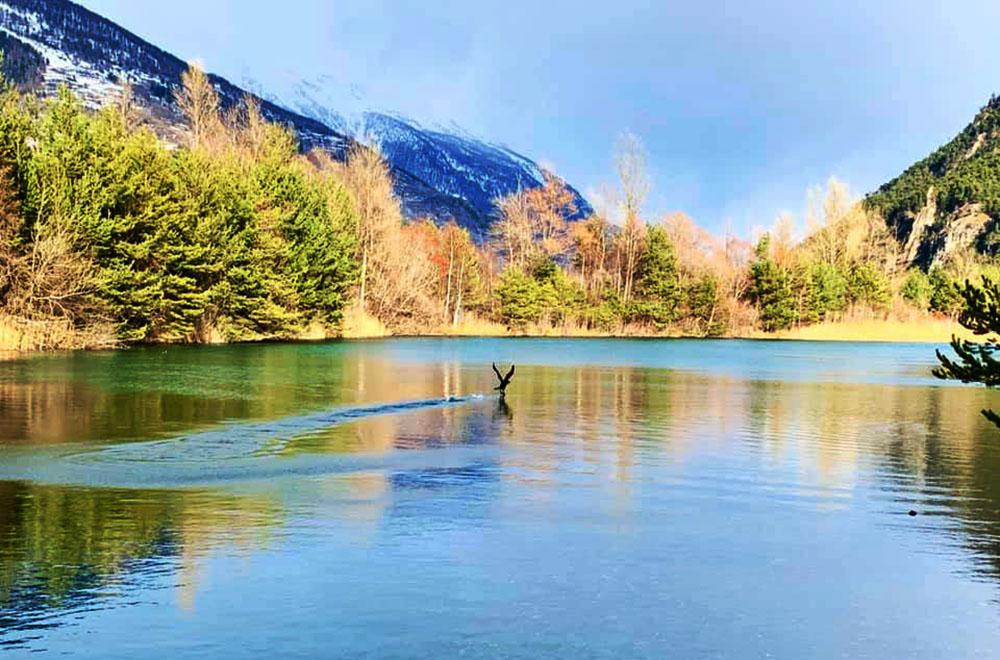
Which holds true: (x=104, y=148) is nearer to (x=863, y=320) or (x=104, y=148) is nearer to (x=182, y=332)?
(x=182, y=332)

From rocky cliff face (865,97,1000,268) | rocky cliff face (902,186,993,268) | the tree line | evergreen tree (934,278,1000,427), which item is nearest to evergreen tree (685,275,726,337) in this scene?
the tree line

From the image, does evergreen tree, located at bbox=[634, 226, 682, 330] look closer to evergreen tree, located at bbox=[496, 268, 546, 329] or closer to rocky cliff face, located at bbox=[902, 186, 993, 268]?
evergreen tree, located at bbox=[496, 268, 546, 329]

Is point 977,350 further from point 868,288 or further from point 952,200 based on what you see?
point 952,200

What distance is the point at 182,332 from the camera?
56.9 meters

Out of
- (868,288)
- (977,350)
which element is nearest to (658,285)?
(868,288)

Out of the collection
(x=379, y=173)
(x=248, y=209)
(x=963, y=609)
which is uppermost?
(x=379, y=173)

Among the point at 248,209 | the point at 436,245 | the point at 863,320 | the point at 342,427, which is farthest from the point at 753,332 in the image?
the point at 342,427

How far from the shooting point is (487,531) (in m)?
12.0

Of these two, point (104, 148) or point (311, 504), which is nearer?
point (311, 504)

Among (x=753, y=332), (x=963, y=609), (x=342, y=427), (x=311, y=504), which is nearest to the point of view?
(x=963, y=609)

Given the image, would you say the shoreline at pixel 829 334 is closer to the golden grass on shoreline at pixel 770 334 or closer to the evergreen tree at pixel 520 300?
the golden grass on shoreline at pixel 770 334

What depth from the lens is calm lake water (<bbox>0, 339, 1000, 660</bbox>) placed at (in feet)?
27.6

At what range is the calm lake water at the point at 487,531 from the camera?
842cm

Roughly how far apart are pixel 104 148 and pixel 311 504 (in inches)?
1637
